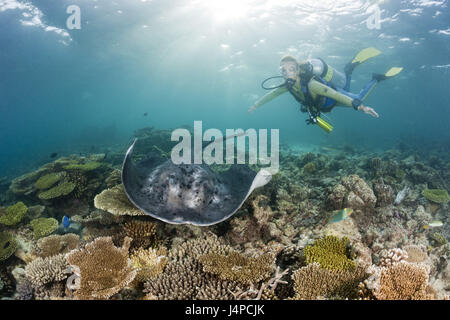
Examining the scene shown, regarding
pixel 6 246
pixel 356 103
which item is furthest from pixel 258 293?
pixel 356 103

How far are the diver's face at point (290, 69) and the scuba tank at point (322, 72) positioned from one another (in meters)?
0.25

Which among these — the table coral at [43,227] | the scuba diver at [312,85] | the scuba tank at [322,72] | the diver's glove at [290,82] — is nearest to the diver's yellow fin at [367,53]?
the scuba diver at [312,85]

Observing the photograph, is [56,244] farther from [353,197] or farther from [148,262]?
[353,197]

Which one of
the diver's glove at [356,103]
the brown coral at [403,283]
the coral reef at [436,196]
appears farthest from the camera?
the coral reef at [436,196]

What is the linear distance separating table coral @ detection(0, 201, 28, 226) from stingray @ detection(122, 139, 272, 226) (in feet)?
13.8

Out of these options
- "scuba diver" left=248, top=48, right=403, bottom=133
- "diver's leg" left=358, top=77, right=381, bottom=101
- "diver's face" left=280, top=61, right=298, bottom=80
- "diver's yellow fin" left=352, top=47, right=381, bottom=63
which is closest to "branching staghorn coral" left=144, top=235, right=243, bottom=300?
"scuba diver" left=248, top=48, right=403, bottom=133

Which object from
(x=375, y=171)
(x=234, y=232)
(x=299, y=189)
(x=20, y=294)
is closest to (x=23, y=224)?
(x=20, y=294)

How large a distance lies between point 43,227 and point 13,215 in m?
1.06

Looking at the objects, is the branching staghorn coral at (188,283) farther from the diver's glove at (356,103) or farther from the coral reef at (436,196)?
the coral reef at (436,196)

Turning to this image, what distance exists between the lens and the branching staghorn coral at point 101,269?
282 cm

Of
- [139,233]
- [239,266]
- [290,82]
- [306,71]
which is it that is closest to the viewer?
[239,266]

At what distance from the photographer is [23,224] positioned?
5.68 meters

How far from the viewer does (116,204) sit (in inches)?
160

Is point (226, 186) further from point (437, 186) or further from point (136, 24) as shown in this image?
point (136, 24)
